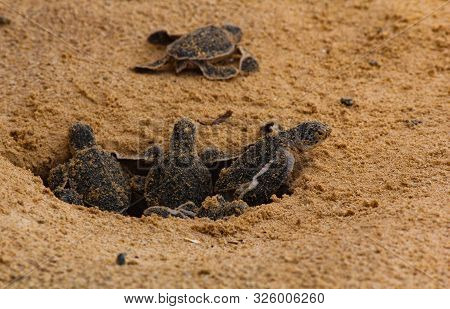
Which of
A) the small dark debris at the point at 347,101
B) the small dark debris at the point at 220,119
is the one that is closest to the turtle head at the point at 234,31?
the small dark debris at the point at 220,119

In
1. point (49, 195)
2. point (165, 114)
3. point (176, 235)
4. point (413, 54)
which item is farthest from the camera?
point (413, 54)

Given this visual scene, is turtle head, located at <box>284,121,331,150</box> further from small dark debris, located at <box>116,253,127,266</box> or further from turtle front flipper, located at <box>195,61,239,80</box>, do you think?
small dark debris, located at <box>116,253,127,266</box>

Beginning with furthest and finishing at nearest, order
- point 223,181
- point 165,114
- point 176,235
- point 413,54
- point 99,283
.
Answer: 1. point 413,54
2. point 165,114
3. point 223,181
4. point 176,235
5. point 99,283

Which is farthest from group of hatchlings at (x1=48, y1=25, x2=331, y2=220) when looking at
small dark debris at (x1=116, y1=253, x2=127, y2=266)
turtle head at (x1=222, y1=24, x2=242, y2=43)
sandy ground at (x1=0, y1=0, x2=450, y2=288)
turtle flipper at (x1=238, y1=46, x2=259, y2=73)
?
turtle head at (x1=222, y1=24, x2=242, y2=43)

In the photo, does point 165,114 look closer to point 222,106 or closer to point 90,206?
point 222,106

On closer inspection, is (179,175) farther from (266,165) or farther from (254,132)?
(254,132)

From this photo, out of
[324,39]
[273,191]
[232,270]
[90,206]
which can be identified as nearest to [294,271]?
[232,270]

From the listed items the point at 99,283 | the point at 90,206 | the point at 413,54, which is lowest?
the point at 90,206
